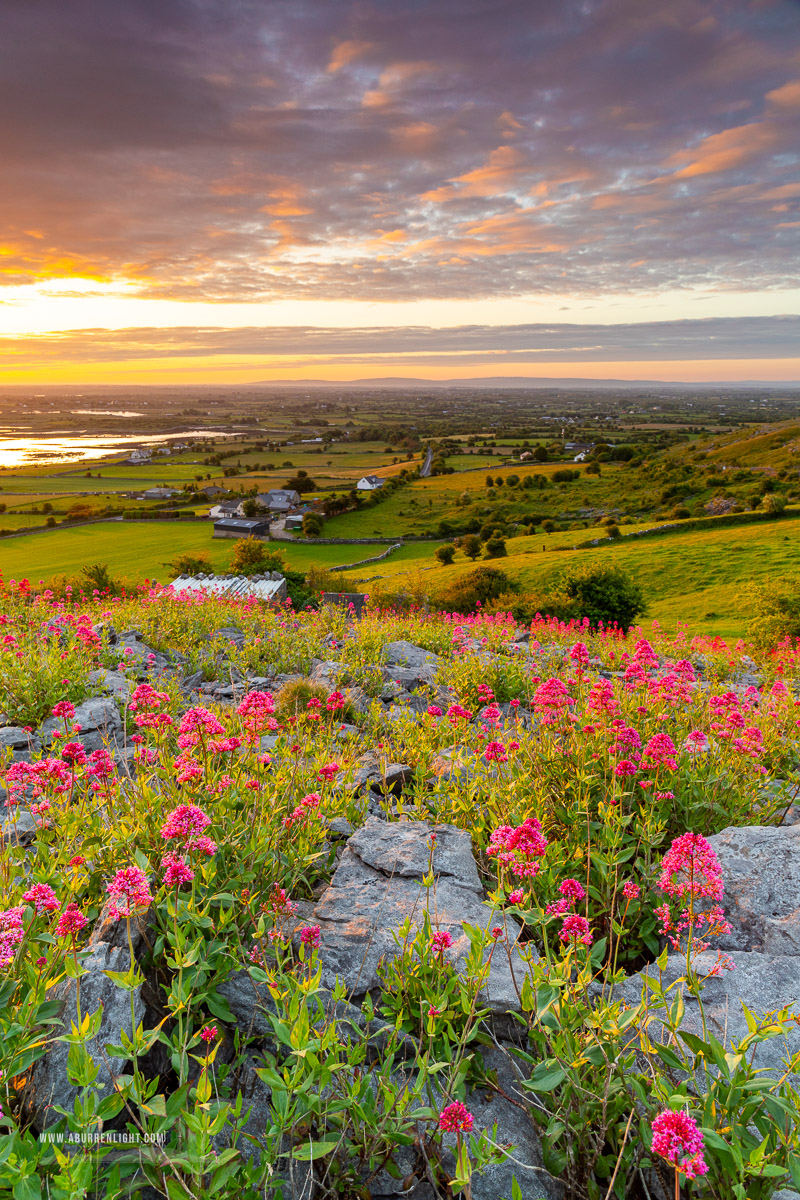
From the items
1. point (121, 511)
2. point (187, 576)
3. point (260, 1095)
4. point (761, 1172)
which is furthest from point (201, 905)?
point (121, 511)

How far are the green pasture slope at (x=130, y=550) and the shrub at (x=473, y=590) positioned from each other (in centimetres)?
3225

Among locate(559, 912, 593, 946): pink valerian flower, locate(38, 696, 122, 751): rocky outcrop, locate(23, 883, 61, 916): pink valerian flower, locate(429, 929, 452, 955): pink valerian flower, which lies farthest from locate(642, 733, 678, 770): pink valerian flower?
locate(38, 696, 122, 751): rocky outcrop

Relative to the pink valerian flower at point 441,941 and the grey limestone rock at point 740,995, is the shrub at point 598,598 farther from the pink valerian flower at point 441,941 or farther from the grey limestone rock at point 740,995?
the pink valerian flower at point 441,941

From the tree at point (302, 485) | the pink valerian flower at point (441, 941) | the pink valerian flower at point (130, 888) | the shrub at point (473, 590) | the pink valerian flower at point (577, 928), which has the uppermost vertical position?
the pink valerian flower at point (130, 888)

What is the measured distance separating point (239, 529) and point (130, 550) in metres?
18.1

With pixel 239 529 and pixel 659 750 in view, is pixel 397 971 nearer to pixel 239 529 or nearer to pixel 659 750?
pixel 659 750

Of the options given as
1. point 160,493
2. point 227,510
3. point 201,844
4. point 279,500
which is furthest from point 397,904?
point 160,493

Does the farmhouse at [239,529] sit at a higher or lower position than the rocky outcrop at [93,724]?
lower

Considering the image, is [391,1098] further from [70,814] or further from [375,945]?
[70,814]

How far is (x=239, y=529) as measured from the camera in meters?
98.6

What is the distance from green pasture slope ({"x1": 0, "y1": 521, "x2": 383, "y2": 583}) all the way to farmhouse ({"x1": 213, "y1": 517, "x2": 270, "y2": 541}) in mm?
2187

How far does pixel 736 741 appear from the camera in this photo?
19.1ft

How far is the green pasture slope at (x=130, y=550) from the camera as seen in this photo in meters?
75.2

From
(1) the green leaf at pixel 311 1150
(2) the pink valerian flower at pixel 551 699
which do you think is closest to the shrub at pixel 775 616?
(2) the pink valerian flower at pixel 551 699
